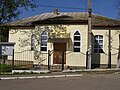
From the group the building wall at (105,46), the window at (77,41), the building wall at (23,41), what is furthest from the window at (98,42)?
the building wall at (23,41)

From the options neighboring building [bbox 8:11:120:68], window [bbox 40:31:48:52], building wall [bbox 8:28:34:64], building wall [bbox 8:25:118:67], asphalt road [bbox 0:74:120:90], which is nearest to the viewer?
asphalt road [bbox 0:74:120:90]

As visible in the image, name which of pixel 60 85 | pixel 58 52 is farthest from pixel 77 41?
pixel 60 85

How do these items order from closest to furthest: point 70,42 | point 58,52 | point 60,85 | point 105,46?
point 60,85 → point 70,42 → point 58,52 → point 105,46

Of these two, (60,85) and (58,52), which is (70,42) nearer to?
(58,52)

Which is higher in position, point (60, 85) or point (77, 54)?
point (77, 54)

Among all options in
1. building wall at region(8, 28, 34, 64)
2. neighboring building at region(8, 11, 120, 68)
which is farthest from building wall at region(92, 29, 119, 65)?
building wall at region(8, 28, 34, 64)

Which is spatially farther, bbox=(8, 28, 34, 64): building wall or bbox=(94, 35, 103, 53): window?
bbox=(8, 28, 34, 64): building wall

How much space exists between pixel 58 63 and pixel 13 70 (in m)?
5.78

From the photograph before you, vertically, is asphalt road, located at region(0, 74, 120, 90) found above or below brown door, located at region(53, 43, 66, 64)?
below

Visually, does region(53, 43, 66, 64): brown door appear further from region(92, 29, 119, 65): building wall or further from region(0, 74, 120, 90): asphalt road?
region(0, 74, 120, 90): asphalt road

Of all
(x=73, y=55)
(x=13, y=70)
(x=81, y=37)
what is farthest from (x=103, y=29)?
(x=13, y=70)

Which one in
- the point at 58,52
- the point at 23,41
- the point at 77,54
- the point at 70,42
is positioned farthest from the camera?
the point at 23,41

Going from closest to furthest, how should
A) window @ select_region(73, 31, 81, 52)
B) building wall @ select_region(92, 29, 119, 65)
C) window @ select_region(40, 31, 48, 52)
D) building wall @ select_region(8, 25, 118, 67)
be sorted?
building wall @ select_region(8, 25, 118, 67)
window @ select_region(73, 31, 81, 52)
building wall @ select_region(92, 29, 119, 65)
window @ select_region(40, 31, 48, 52)

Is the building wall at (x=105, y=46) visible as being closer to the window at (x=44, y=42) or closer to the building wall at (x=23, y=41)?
the window at (x=44, y=42)
